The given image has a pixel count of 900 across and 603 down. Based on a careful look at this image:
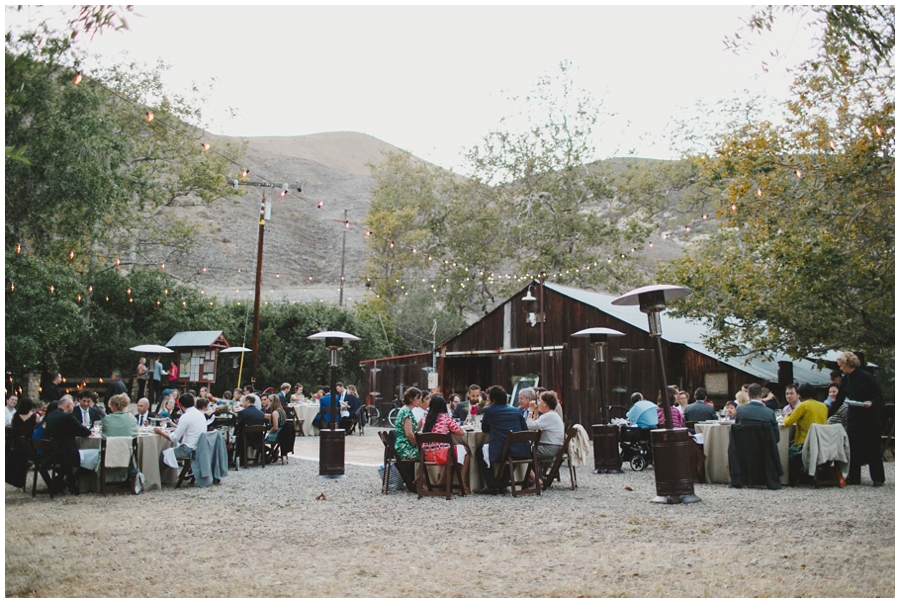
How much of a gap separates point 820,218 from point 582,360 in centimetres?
780

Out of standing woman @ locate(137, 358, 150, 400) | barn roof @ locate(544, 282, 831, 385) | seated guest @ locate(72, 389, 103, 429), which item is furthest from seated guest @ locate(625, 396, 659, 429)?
standing woman @ locate(137, 358, 150, 400)

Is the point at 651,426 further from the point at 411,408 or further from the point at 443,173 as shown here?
the point at 443,173

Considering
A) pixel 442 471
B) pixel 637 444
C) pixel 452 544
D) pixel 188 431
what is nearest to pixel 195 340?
pixel 188 431

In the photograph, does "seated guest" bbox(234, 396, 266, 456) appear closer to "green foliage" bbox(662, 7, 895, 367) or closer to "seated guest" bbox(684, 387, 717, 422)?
"seated guest" bbox(684, 387, 717, 422)

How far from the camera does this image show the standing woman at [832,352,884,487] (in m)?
9.30

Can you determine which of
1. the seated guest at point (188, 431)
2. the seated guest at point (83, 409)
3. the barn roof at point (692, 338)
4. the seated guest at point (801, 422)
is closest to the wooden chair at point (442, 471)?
the seated guest at point (188, 431)

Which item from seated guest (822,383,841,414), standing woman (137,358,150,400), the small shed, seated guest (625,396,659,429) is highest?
the small shed

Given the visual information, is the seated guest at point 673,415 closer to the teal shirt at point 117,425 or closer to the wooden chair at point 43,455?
the teal shirt at point 117,425

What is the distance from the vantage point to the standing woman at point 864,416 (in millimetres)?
9297

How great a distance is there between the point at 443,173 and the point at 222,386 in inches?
711

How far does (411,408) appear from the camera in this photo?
374 inches

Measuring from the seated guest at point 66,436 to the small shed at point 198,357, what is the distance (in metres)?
15.5

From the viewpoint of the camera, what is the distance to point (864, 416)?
9375 millimetres

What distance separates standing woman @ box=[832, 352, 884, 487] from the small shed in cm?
1899
